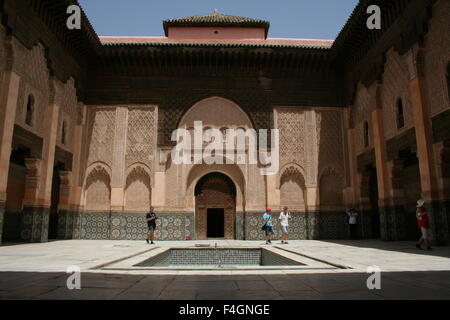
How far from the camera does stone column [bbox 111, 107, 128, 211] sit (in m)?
10.9

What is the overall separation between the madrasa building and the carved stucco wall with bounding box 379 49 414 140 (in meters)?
0.05

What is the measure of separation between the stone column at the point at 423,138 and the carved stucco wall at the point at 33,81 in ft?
29.1

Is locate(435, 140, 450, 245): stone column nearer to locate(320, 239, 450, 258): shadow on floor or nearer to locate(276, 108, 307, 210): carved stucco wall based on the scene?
locate(320, 239, 450, 258): shadow on floor

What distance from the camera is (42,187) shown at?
9.11 metres

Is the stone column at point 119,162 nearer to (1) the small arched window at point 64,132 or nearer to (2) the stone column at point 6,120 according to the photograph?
(1) the small arched window at point 64,132

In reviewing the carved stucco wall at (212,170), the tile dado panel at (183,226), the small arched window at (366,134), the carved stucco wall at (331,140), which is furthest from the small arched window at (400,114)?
the carved stucco wall at (212,170)

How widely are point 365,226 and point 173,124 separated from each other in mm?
6759

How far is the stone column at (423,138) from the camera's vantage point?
23.9ft

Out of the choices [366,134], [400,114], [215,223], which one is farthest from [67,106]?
[400,114]

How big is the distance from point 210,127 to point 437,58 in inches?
257

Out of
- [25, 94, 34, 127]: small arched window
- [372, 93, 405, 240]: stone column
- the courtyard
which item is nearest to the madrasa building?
[372, 93, 405, 240]: stone column

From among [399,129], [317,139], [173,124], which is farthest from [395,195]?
[173,124]

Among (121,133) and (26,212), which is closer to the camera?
(26,212)

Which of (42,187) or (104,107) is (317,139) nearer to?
(104,107)
